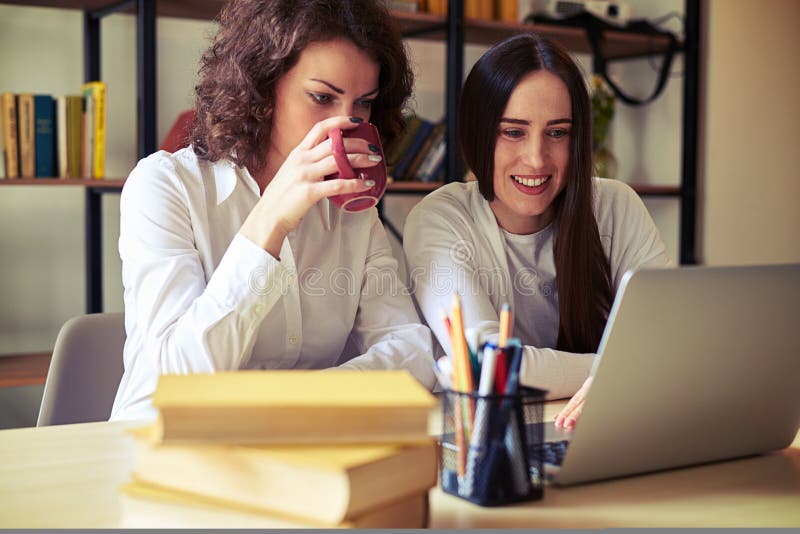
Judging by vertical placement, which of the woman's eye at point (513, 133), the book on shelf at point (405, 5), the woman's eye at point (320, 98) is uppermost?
the book on shelf at point (405, 5)

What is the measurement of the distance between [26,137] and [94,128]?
17 centimetres

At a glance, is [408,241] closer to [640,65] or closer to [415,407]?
[415,407]

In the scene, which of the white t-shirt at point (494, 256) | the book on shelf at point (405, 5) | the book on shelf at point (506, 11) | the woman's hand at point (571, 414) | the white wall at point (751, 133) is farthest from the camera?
the white wall at point (751, 133)

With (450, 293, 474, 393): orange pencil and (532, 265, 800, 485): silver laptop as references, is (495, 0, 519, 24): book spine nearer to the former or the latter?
(532, 265, 800, 485): silver laptop

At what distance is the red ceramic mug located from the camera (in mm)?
1289

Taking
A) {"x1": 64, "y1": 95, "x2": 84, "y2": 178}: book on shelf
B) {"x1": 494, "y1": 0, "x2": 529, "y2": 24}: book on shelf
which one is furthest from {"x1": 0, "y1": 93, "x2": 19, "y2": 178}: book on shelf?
{"x1": 494, "y1": 0, "x2": 529, "y2": 24}: book on shelf

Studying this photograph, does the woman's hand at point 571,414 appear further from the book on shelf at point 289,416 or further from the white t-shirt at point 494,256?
the book on shelf at point 289,416

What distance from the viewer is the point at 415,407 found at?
705 millimetres

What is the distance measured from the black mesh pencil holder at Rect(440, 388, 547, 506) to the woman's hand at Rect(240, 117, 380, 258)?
53 centimetres

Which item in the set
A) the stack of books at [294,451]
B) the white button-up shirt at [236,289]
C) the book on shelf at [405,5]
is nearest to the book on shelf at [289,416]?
the stack of books at [294,451]

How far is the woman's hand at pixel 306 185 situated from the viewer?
1297 millimetres

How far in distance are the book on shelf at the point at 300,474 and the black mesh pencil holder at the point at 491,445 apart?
8 centimetres

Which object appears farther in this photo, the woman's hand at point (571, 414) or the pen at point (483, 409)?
the woman's hand at point (571, 414)

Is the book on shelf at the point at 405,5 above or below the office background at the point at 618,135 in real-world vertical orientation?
above
